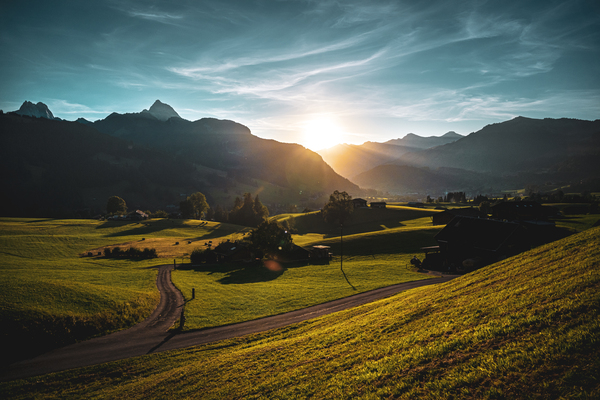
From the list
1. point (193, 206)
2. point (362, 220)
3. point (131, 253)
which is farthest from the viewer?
point (193, 206)

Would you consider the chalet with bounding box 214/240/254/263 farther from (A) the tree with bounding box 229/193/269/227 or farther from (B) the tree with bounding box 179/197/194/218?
(B) the tree with bounding box 179/197/194/218

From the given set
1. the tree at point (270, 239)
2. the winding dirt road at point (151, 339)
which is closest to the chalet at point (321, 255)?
the tree at point (270, 239)

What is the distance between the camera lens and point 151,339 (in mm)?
29625

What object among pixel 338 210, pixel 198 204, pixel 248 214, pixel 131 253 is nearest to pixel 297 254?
pixel 131 253

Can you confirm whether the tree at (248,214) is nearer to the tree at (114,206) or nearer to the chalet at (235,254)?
the tree at (114,206)

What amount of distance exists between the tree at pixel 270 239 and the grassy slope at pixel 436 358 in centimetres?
4969

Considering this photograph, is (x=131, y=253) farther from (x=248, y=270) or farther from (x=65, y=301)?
(x=65, y=301)

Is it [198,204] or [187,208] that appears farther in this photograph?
[198,204]

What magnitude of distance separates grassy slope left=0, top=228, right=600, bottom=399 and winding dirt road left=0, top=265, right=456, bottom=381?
221cm

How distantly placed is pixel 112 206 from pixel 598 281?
197 metres

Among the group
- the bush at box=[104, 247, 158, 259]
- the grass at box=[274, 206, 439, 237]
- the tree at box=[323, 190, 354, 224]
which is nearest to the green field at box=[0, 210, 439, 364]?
the bush at box=[104, 247, 158, 259]

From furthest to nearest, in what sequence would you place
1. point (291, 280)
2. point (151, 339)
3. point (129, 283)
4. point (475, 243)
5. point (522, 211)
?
point (522, 211) → point (291, 280) → point (475, 243) → point (129, 283) → point (151, 339)

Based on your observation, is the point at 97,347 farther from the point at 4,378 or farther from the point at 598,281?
the point at 598,281

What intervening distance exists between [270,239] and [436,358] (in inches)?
2573
